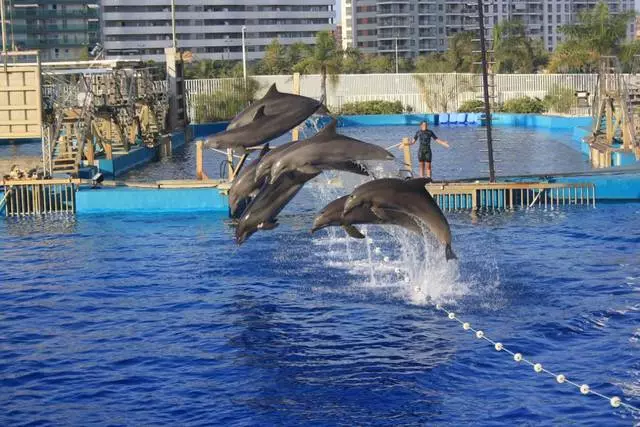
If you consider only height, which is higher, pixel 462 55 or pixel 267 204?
pixel 462 55

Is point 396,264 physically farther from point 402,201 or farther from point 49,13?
point 49,13

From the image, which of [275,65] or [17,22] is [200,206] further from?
A: [17,22]

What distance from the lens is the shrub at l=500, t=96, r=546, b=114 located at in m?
55.9

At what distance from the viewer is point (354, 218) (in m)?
14.0

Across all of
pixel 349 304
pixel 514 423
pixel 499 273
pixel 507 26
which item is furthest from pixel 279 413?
A: pixel 507 26

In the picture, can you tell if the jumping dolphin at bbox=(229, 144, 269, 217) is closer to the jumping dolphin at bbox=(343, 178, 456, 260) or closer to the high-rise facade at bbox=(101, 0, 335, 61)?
the jumping dolphin at bbox=(343, 178, 456, 260)

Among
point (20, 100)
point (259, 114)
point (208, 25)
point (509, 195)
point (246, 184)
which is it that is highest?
point (208, 25)

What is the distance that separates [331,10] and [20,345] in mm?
113822

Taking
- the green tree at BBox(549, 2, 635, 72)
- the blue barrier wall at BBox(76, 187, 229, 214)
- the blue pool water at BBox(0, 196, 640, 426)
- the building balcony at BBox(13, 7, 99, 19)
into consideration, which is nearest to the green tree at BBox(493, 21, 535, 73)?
the green tree at BBox(549, 2, 635, 72)

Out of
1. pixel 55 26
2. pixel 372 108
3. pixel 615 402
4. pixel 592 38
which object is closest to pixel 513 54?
pixel 372 108

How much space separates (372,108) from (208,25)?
63374 mm

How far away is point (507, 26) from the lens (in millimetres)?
82188

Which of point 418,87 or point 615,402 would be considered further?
point 418,87

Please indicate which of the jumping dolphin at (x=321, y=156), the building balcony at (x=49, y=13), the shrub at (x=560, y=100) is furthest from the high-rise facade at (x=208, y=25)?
the jumping dolphin at (x=321, y=156)
